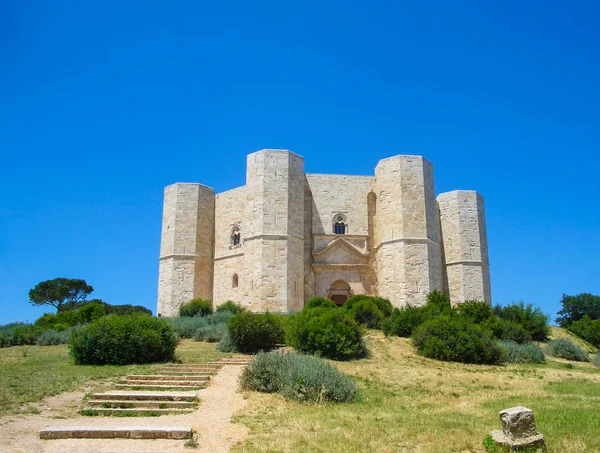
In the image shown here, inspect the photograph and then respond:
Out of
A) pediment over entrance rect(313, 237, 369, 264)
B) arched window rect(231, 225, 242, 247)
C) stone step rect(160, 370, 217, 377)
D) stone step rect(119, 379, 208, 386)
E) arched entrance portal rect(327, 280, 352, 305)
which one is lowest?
stone step rect(119, 379, 208, 386)

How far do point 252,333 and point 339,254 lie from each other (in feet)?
47.1

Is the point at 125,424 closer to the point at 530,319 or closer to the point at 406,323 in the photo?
the point at 406,323

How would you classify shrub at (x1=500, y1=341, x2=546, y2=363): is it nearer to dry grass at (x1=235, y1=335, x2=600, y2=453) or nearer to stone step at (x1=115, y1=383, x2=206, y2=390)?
dry grass at (x1=235, y1=335, x2=600, y2=453)

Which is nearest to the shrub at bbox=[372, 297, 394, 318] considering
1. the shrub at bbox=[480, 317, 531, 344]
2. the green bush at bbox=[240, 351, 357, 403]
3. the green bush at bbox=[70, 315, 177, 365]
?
the shrub at bbox=[480, 317, 531, 344]

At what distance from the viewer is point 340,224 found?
29.0 m

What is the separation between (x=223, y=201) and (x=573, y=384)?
73.9ft

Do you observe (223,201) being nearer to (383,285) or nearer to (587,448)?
(383,285)

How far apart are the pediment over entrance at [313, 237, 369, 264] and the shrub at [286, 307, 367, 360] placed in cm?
1364

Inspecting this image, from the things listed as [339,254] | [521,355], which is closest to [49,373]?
[521,355]

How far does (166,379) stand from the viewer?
32.9 ft

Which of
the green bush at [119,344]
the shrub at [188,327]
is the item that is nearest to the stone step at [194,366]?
the green bush at [119,344]

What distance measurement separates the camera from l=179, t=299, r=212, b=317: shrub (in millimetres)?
25828

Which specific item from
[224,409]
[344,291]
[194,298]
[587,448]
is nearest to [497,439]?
[587,448]

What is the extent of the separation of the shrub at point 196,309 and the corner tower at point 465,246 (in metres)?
14.1
